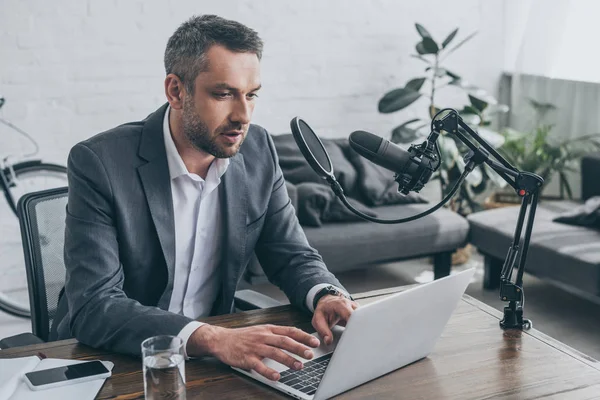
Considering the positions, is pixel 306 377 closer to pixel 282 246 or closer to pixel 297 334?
pixel 297 334

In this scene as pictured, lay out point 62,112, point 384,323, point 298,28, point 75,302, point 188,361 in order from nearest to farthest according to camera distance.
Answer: point 384,323
point 188,361
point 75,302
point 62,112
point 298,28

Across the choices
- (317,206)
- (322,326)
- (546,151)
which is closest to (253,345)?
(322,326)

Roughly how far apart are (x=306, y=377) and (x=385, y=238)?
2.38m

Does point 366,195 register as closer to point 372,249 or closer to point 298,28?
point 372,249

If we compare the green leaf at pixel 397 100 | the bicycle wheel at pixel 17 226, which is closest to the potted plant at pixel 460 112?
the green leaf at pixel 397 100

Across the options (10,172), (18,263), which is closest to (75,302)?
(10,172)

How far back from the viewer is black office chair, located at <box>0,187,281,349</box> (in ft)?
5.99

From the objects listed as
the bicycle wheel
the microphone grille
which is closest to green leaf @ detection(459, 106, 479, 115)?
the bicycle wheel

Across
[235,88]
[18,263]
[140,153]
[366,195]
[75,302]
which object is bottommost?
[18,263]

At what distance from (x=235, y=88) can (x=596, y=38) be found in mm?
3244

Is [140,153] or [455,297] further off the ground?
[140,153]

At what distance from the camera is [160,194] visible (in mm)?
1706

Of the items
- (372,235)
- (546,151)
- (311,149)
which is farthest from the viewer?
(546,151)

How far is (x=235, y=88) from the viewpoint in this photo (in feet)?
5.55
